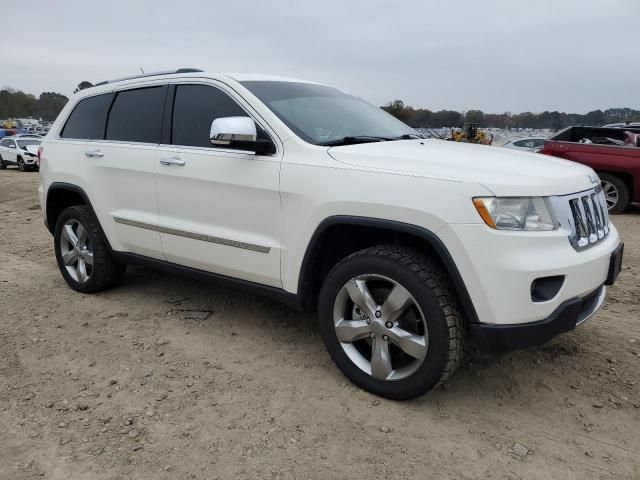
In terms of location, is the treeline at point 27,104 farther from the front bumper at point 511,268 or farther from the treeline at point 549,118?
the front bumper at point 511,268

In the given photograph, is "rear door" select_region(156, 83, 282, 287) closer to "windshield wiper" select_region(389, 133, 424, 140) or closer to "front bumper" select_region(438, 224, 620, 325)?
"windshield wiper" select_region(389, 133, 424, 140)

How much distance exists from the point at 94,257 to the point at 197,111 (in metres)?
1.63

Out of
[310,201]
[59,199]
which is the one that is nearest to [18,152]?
[59,199]

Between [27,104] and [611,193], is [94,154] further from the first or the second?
[27,104]

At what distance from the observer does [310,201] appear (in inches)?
115

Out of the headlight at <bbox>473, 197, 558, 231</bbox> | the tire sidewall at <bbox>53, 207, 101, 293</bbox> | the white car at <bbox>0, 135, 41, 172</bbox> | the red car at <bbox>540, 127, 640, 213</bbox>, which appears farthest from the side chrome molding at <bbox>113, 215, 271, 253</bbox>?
the white car at <bbox>0, 135, 41, 172</bbox>

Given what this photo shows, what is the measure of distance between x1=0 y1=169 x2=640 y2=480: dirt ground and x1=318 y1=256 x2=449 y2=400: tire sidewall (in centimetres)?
11

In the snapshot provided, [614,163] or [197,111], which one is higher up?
[197,111]

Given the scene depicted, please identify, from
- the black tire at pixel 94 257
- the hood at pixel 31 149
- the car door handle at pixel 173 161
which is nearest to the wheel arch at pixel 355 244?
the car door handle at pixel 173 161

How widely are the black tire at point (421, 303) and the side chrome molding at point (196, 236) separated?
560 millimetres

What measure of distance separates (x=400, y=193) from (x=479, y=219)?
41 centimetres

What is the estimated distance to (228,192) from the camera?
130 inches

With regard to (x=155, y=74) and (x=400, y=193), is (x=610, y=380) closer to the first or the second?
(x=400, y=193)

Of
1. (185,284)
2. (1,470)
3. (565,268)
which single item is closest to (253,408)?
(1,470)
